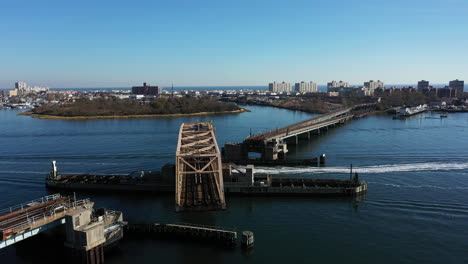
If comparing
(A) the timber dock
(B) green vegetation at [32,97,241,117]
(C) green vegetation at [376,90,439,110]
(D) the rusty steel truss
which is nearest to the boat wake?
(D) the rusty steel truss

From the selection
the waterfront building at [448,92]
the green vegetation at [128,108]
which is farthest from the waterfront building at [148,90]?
the waterfront building at [448,92]

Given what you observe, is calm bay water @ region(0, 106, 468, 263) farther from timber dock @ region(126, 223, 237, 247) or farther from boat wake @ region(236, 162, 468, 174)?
timber dock @ region(126, 223, 237, 247)

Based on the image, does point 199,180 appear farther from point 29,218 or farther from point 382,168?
point 382,168

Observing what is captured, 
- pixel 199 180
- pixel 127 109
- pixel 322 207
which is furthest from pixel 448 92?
pixel 199 180

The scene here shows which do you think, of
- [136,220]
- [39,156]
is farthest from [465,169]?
[39,156]

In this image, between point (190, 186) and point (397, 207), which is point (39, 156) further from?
point (397, 207)
